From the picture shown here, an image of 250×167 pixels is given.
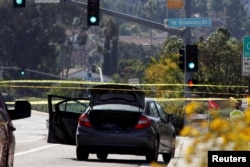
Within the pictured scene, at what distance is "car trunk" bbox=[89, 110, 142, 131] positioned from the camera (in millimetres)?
19328

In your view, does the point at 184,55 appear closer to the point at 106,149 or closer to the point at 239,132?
the point at 106,149

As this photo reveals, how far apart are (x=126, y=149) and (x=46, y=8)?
96695 millimetres

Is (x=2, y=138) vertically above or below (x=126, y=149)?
above

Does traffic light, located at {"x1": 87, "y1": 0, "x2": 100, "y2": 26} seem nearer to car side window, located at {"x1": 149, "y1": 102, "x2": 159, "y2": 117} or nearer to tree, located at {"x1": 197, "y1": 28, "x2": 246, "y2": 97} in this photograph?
car side window, located at {"x1": 149, "y1": 102, "x2": 159, "y2": 117}

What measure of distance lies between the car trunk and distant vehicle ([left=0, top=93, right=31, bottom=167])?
29.2 feet

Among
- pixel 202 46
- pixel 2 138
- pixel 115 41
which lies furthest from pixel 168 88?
pixel 115 41

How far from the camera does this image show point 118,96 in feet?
64.7

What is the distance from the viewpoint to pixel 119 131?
758 inches

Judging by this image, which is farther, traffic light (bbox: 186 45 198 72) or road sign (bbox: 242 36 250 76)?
traffic light (bbox: 186 45 198 72)

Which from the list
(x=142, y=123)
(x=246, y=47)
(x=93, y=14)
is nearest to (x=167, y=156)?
(x=142, y=123)

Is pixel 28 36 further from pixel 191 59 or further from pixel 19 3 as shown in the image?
pixel 19 3

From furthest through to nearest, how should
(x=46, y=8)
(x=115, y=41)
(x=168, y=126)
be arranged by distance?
(x=115, y=41)
(x=46, y=8)
(x=168, y=126)

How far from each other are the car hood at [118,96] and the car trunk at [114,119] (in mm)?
274

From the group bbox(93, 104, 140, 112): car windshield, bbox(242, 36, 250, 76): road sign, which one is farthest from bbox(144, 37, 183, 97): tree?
bbox(93, 104, 140, 112): car windshield
